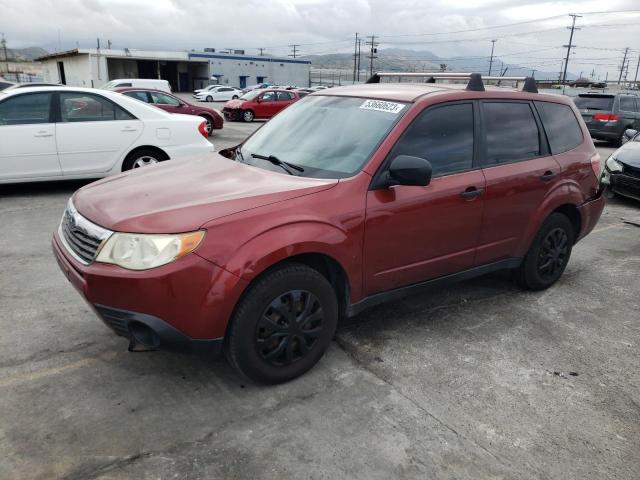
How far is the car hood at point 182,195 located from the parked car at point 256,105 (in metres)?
19.8

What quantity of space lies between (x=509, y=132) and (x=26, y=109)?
20.4 feet

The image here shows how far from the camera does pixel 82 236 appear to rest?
2.92 m

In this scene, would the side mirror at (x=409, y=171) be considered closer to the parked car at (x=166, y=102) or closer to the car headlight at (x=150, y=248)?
the car headlight at (x=150, y=248)

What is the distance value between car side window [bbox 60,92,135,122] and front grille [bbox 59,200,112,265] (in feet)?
15.5

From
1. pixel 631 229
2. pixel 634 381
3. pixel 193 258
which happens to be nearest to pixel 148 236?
pixel 193 258

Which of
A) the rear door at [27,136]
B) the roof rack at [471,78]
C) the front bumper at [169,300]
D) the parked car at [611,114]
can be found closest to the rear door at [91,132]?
the rear door at [27,136]

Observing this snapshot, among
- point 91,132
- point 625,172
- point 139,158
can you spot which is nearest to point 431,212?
point 139,158

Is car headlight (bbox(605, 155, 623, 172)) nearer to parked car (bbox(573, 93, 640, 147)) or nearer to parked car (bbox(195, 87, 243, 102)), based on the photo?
parked car (bbox(573, 93, 640, 147))

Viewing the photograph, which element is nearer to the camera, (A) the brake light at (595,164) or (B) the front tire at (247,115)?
(A) the brake light at (595,164)

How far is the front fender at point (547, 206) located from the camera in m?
4.27

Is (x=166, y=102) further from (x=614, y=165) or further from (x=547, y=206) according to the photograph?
(x=547, y=206)

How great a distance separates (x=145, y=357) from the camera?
337 cm

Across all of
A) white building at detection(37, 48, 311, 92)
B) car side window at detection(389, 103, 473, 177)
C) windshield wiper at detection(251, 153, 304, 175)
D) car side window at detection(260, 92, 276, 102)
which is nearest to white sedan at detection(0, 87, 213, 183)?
windshield wiper at detection(251, 153, 304, 175)

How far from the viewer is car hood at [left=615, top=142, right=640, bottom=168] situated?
836 cm
